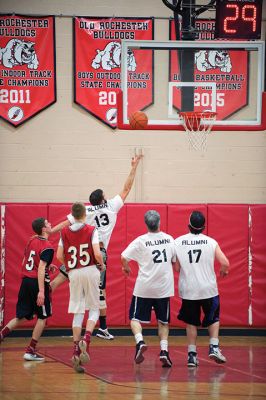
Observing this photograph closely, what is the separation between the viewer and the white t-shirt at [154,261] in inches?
464

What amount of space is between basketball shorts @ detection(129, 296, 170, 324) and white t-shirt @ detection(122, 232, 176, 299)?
9cm

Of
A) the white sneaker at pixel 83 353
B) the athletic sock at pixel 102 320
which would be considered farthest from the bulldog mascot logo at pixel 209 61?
the white sneaker at pixel 83 353

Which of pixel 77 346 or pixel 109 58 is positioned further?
pixel 109 58

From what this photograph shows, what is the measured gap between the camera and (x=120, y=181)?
56.9 ft

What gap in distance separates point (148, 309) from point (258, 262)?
5.20 m

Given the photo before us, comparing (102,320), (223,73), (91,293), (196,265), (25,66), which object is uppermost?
(25,66)

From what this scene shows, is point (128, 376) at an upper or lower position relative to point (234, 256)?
lower

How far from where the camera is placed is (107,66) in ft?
56.5

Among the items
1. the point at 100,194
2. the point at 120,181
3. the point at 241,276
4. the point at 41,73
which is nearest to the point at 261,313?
the point at 241,276

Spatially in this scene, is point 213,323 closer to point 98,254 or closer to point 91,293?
point 91,293

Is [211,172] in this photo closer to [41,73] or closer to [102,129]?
[102,129]

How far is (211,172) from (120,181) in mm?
1820

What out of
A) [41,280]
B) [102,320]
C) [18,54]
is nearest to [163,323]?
[41,280]

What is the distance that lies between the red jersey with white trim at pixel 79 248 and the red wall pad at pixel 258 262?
597 centimetres
